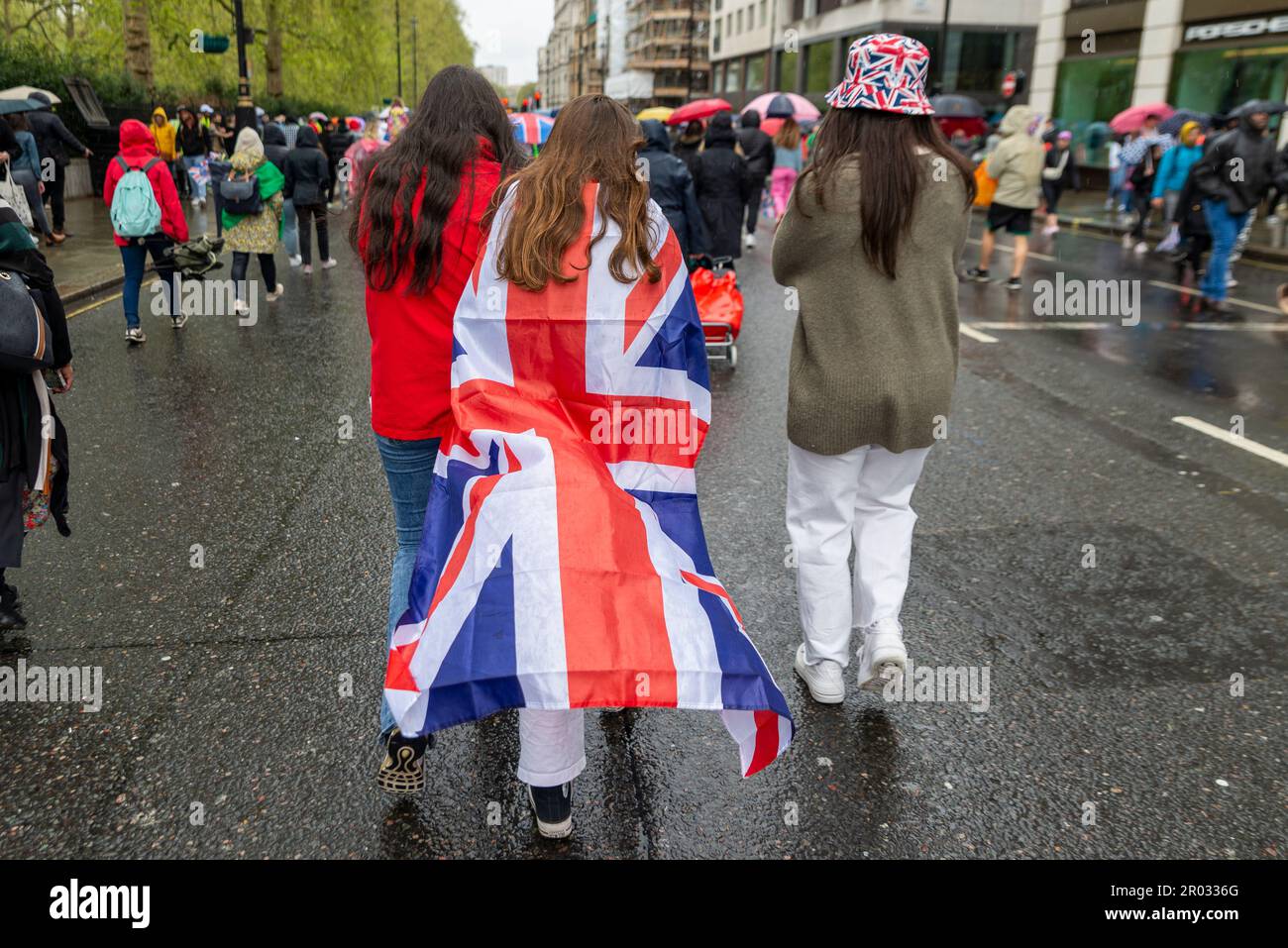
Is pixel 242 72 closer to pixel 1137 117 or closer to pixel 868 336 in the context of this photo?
pixel 1137 117

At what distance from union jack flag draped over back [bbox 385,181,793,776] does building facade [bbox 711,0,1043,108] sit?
3730 cm

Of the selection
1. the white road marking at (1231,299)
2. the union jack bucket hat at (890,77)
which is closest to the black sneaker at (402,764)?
the union jack bucket hat at (890,77)

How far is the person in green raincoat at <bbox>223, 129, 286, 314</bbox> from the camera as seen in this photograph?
32.7 feet

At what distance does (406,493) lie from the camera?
3.00 metres

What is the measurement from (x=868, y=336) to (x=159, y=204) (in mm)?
7609

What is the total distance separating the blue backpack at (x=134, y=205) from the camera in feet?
27.9

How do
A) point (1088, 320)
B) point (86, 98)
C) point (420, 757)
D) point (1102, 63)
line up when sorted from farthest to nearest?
1. point (1102, 63)
2. point (86, 98)
3. point (1088, 320)
4. point (420, 757)

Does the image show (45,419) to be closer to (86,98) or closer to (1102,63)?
(86,98)

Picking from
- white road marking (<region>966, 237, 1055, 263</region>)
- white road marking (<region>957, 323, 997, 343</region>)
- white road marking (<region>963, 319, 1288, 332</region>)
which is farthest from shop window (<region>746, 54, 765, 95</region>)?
white road marking (<region>957, 323, 997, 343</region>)

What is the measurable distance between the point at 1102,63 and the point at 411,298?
29.4 metres

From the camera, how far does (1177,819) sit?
286cm

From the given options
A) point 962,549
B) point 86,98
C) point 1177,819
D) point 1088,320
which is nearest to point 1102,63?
point 1088,320

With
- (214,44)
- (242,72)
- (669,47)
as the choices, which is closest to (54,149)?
(214,44)

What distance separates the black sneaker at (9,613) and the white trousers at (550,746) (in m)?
2.49
